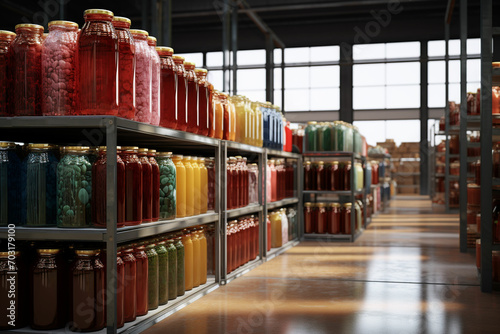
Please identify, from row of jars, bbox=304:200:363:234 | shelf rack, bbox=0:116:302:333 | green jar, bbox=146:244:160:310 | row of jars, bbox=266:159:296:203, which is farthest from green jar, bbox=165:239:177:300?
row of jars, bbox=304:200:363:234

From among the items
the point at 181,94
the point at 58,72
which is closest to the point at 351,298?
the point at 181,94

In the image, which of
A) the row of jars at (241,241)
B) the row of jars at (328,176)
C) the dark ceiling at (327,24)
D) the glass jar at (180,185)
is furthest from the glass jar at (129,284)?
the dark ceiling at (327,24)

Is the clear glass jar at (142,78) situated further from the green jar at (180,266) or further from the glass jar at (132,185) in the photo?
the green jar at (180,266)

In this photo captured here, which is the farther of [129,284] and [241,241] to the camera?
[241,241]

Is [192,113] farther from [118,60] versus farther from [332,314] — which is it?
[332,314]

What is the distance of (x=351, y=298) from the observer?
418 centimetres

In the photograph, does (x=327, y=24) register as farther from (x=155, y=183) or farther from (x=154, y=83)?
(x=155, y=183)

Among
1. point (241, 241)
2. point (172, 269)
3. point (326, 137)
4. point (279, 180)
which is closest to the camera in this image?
point (172, 269)

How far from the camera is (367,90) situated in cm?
2078

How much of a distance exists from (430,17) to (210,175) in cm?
1702

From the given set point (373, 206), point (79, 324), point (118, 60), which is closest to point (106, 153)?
point (118, 60)

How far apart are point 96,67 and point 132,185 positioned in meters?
0.65

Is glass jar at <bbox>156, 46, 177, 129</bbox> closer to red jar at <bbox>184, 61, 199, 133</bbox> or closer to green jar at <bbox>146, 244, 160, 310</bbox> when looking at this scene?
red jar at <bbox>184, 61, 199, 133</bbox>

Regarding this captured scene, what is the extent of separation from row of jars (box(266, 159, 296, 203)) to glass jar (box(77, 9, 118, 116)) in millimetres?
3409
